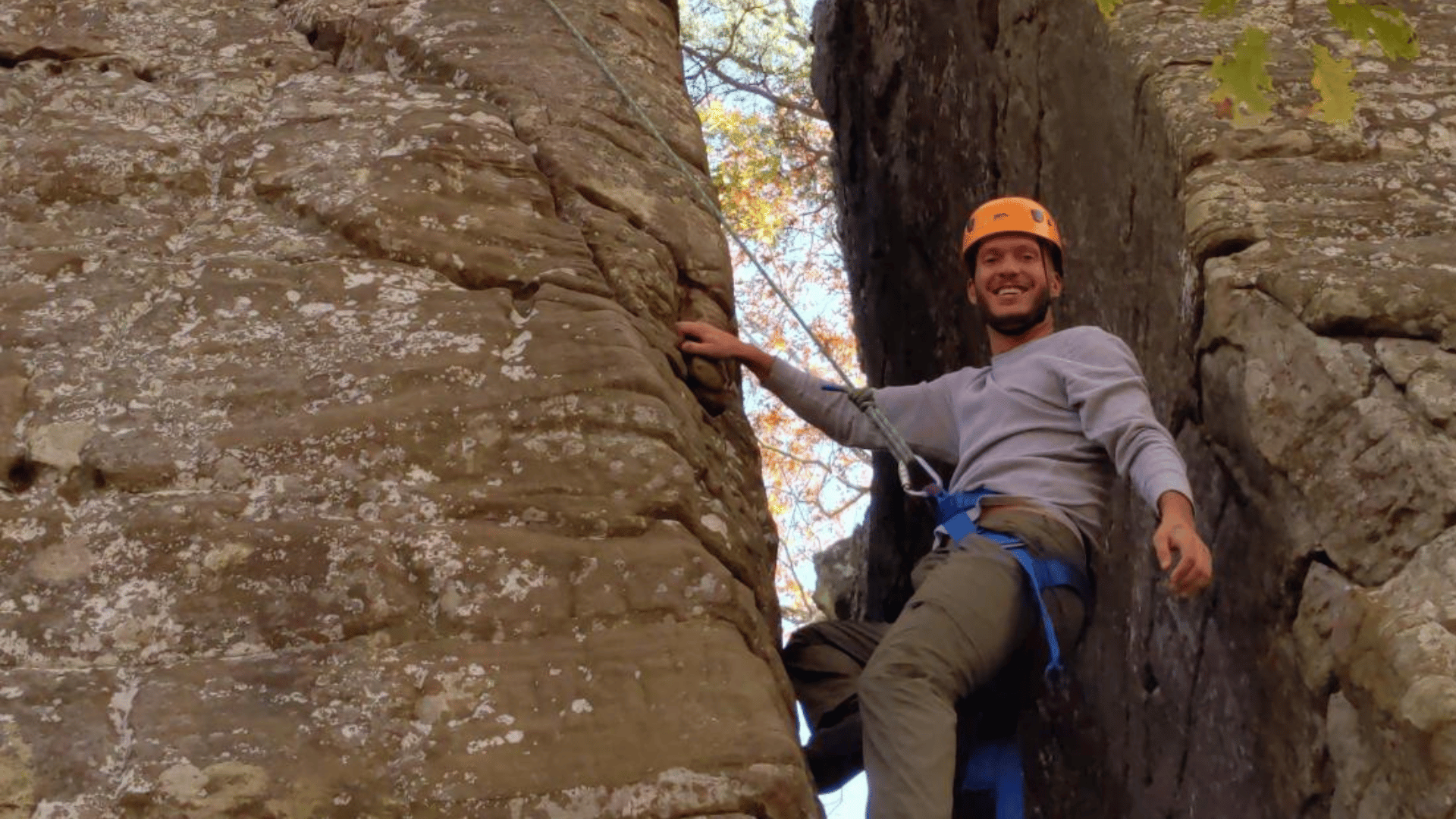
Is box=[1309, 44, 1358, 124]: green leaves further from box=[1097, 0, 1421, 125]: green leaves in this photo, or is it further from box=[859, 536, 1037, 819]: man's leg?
box=[859, 536, 1037, 819]: man's leg

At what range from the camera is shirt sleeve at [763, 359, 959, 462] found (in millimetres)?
4648

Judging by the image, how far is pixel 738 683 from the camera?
3.38m

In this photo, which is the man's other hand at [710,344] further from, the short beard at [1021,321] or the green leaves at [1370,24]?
the green leaves at [1370,24]

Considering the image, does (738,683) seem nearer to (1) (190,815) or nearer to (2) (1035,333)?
(1) (190,815)

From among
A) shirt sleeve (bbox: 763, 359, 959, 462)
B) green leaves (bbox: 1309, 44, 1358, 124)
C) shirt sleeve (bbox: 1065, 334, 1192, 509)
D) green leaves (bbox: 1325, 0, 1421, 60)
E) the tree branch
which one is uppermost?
green leaves (bbox: 1325, 0, 1421, 60)

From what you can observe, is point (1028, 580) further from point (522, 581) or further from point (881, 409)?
point (522, 581)

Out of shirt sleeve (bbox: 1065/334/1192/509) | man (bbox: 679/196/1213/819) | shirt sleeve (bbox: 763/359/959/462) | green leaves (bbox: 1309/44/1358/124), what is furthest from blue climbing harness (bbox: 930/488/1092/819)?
green leaves (bbox: 1309/44/1358/124)

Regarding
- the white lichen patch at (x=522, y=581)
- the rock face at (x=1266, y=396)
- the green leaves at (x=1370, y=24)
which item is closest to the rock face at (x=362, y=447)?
the white lichen patch at (x=522, y=581)

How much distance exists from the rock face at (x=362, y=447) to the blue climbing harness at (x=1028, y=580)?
1.66 feet

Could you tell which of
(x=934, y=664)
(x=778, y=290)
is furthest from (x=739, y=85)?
(x=934, y=664)

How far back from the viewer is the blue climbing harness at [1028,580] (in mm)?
3908

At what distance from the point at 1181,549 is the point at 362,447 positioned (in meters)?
1.82

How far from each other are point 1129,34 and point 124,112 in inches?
119

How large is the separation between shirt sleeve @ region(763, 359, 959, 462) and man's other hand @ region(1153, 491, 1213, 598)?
3.50 feet
